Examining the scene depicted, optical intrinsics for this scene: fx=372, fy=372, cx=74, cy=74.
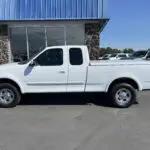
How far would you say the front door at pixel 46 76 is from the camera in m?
11.2

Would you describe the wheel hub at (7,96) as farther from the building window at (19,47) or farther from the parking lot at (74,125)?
the building window at (19,47)

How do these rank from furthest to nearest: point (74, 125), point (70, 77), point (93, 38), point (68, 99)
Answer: point (93, 38) < point (68, 99) < point (70, 77) < point (74, 125)

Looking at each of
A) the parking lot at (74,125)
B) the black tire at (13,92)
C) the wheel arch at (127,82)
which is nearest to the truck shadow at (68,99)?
the parking lot at (74,125)

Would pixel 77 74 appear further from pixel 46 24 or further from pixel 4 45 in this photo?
pixel 4 45

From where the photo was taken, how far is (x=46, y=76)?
11195 millimetres

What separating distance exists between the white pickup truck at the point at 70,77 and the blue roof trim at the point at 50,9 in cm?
678

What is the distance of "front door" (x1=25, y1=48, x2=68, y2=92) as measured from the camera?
1119 centimetres

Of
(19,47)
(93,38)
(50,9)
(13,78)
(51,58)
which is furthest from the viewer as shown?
(19,47)

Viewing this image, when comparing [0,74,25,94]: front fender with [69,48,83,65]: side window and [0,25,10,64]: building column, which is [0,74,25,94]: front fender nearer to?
[69,48,83,65]: side window

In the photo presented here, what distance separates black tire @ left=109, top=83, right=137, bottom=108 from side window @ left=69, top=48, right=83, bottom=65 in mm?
1320

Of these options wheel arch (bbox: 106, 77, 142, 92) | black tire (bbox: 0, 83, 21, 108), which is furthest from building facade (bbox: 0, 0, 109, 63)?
black tire (bbox: 0, 83, 21, 108)

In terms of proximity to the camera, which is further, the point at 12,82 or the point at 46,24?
the point at 46,24

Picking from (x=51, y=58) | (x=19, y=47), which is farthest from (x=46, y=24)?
(x=51, y=58)

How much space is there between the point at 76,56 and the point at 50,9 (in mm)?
7011
